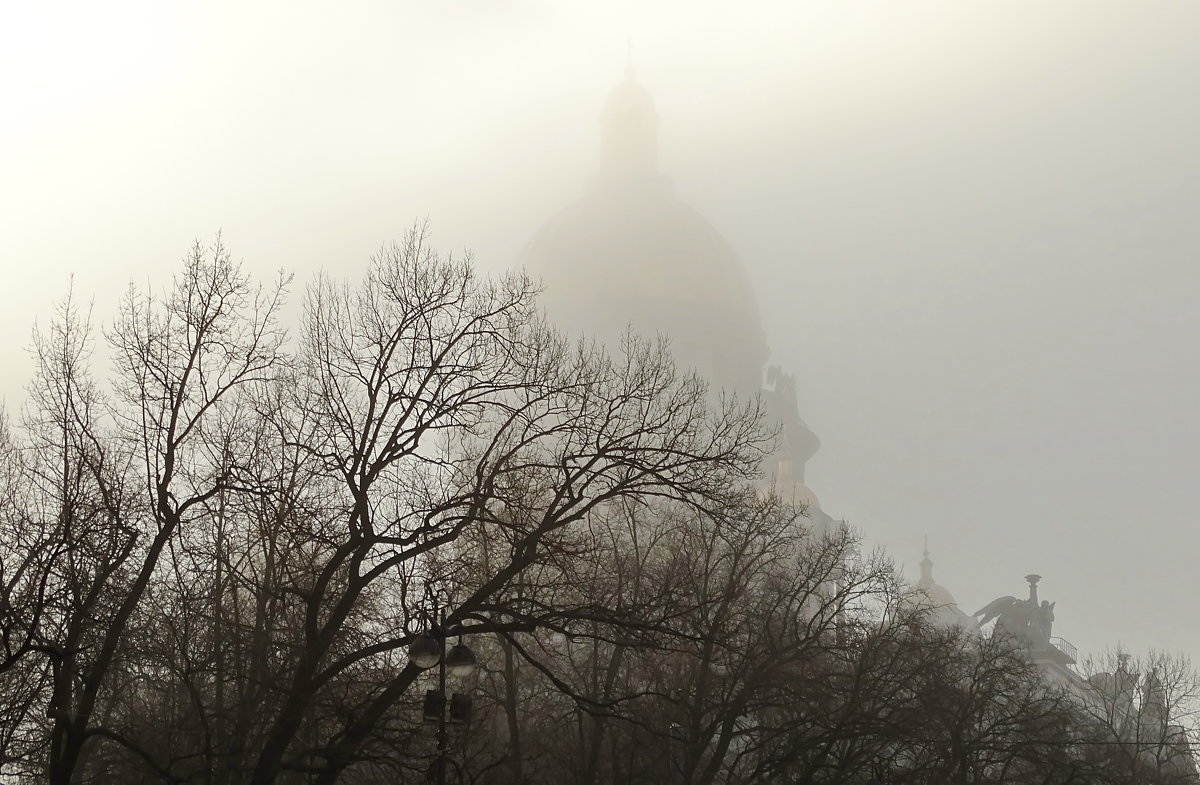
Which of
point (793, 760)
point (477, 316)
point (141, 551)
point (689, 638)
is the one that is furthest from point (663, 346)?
point (141, 551)

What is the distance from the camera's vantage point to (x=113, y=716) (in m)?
26.1

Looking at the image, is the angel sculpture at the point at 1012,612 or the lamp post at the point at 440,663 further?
the angel sculpture at the point at 1012,612

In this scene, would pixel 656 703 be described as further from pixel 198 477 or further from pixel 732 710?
pixel 198 477

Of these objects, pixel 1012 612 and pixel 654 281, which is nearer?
pixel 1012 612

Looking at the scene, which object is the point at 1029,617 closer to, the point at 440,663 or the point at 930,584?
the point at 930,584

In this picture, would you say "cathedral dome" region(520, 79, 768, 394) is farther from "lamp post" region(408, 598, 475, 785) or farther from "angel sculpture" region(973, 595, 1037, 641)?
"lamp post" region(408, 598, 475, 785)

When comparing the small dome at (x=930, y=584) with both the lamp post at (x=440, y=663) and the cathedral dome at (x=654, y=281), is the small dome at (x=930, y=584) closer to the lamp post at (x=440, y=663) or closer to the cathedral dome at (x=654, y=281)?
the cathedral dome at (x=654, y=281)

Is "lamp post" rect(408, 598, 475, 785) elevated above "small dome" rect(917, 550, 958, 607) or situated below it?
below

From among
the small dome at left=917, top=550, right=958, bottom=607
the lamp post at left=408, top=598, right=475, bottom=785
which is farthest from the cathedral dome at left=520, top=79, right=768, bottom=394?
the lamp post at left=408, top=598, right=475, bottom=785

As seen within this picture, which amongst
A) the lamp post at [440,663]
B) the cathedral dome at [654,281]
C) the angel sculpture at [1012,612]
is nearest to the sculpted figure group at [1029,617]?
the angel sculpture at [1012,612]

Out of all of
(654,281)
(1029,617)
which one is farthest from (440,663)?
(654,281)

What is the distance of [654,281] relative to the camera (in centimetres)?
13312

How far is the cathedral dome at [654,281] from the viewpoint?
129m

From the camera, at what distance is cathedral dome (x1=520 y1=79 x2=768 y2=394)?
128625 mm
